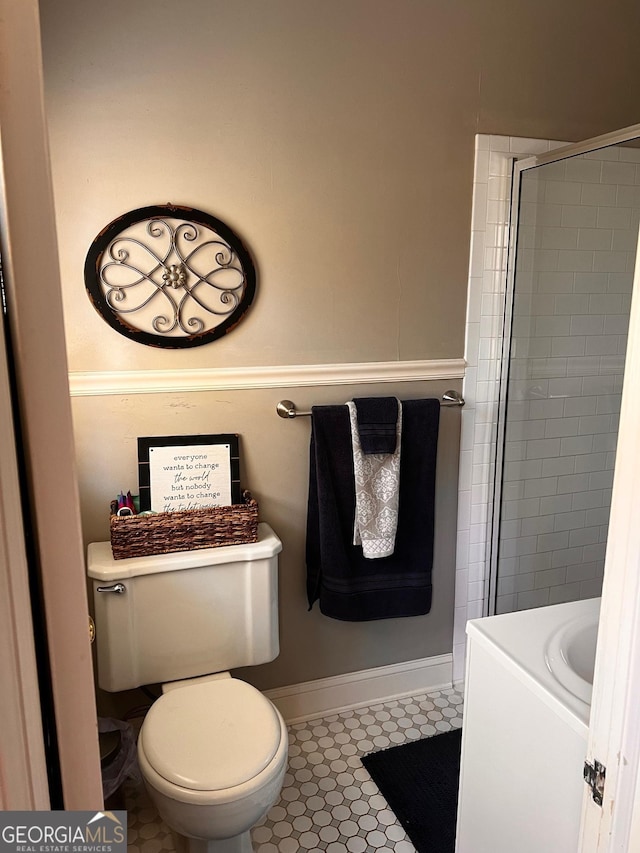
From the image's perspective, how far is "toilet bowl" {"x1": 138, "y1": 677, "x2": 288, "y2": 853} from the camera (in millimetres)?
1480

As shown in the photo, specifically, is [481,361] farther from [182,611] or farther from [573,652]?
[182,611]

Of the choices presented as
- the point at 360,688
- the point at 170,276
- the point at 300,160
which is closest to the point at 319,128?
the point at 300,160

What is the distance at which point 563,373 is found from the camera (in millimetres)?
2330

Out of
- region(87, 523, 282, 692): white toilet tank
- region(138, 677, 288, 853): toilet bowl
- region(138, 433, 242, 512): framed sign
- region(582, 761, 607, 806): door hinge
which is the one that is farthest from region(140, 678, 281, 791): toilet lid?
region(582, 761, 607, 806): door hinge

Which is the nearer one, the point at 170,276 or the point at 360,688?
the point at 170,276

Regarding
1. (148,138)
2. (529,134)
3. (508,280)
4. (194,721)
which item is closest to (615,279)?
(508,280)

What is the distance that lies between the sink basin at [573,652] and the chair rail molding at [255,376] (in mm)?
1024

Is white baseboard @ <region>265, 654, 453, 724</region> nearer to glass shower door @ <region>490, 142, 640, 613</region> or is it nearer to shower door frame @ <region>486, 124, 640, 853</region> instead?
glass shower door @ <region>490, 142, 640, 613</region>

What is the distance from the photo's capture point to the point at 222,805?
1.47 meters

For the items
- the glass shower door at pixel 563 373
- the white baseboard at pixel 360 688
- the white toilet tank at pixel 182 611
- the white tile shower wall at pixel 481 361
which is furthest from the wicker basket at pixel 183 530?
the glass shower door at pixel 563 373

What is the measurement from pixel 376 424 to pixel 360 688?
101 centimetres

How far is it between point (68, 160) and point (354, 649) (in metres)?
1.83

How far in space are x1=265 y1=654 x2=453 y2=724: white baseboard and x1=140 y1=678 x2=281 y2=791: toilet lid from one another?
0.55 meters

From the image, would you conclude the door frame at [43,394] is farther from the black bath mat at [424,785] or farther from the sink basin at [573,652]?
the black bath mat at [424,785]
